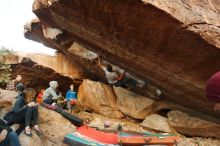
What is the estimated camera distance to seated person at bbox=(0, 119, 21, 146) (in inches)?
336

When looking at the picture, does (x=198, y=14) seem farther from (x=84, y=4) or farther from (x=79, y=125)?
(x=79, y=125)

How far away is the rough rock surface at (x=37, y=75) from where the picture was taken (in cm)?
1852

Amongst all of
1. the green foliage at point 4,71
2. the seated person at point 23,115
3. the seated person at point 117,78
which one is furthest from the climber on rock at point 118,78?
the green foliage at point 4,71

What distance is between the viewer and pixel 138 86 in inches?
599

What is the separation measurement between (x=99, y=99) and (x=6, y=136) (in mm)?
8063

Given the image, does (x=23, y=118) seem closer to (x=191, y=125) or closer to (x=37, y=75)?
(x=37, y=75)

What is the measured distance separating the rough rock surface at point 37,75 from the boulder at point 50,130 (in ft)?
16.3

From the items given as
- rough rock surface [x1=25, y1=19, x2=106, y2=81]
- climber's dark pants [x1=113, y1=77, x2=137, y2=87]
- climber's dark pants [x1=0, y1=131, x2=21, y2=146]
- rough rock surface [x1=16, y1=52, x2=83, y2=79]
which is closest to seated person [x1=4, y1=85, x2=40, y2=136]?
climber's dark pants [x1=0, y1=131, x2=21, y2=146]

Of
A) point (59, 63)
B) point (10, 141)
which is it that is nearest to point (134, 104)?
point (59, 63)

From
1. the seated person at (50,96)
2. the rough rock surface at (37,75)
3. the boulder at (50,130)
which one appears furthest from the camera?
the rough rock surface at (37,75)

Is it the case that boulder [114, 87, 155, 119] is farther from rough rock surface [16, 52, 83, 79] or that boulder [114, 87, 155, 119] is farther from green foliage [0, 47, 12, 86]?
green foliage [0, 47, 12, 86]

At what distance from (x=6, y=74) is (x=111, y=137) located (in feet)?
26.5

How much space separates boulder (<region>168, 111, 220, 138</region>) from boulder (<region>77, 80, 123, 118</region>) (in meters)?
2.56

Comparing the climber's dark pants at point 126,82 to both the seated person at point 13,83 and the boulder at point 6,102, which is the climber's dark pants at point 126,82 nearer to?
the boulder at point 6,102
